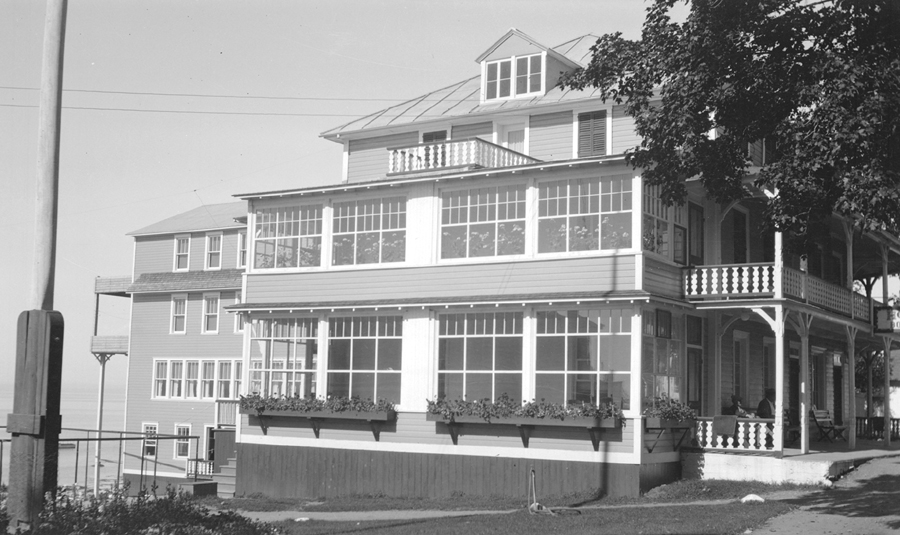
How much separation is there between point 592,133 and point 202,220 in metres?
24.1

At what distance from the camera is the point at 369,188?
84.9ft

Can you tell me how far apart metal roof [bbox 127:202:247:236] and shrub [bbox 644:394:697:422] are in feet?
85.4

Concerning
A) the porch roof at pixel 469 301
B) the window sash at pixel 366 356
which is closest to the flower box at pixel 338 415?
the window sash at pixel 366 356

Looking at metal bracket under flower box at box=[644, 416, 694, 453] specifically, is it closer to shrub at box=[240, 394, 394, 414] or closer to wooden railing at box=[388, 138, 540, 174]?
shrub at box=[240, 394, 394, 414]

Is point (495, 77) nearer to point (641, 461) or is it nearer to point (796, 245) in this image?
point (641, 461)

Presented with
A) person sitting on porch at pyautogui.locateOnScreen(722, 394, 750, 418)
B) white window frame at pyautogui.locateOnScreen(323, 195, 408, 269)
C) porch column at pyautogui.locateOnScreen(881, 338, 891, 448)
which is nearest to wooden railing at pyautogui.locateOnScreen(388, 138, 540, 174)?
white window frame at pyautogui.locateOnScreen(323, 195, 408, 269)

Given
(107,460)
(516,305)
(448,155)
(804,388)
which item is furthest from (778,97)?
(107,460)

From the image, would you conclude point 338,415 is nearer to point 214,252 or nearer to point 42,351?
point 42,351

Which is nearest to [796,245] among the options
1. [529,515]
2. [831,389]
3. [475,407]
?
[529,515]

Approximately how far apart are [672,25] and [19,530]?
1191 cm

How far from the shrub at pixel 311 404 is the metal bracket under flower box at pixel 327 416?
0.10m

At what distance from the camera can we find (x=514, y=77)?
30453 millimetres

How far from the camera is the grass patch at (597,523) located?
51.0 ft

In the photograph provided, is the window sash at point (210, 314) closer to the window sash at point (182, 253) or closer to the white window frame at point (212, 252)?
the white window frame at point (212, 252)
